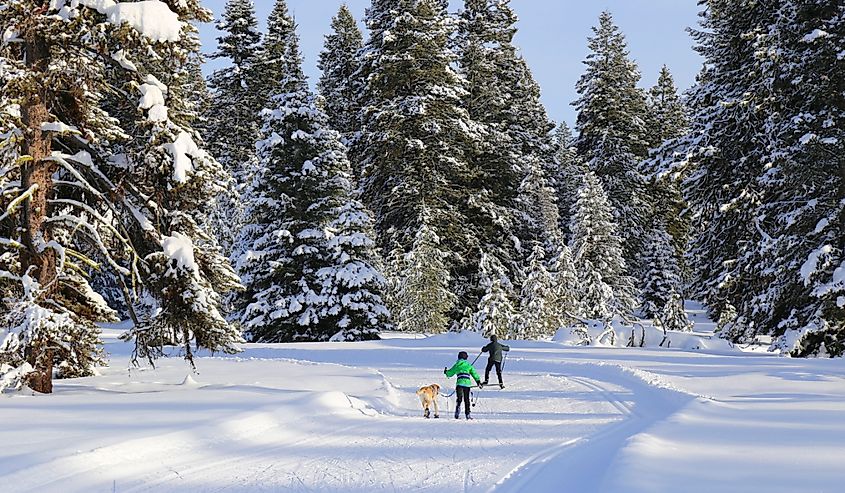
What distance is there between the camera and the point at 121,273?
12.6m

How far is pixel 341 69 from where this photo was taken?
51188 millimetres

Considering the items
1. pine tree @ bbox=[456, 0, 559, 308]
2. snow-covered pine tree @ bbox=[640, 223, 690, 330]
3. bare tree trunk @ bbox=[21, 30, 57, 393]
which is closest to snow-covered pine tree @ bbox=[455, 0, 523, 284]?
pine tree @ bbox=[456, 0, 559, 308]

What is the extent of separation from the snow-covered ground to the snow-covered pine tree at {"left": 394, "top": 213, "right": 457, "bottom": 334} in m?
13.5

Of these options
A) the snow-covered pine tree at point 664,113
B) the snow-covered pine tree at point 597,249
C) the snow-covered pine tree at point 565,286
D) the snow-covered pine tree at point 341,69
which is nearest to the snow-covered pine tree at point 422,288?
the snow-covered pine tree at point 565,286

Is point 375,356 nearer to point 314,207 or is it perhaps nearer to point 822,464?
point 314,207

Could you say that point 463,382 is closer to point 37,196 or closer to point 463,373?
point 463,373

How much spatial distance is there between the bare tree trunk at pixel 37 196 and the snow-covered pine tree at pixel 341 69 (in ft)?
111

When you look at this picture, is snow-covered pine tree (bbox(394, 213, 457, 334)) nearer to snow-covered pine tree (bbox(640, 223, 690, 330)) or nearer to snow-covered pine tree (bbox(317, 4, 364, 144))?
snow-covered pine tree (bbox(317, 4, 364, 144))

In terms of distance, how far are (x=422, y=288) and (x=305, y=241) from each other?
560 centimetres

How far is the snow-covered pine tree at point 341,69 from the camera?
48375 millimetres

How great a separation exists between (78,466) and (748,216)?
20.1 meters

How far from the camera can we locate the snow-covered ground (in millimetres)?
6938

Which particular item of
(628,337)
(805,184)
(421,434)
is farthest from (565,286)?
(421,434)

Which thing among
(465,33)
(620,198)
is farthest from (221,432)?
(620,198)
